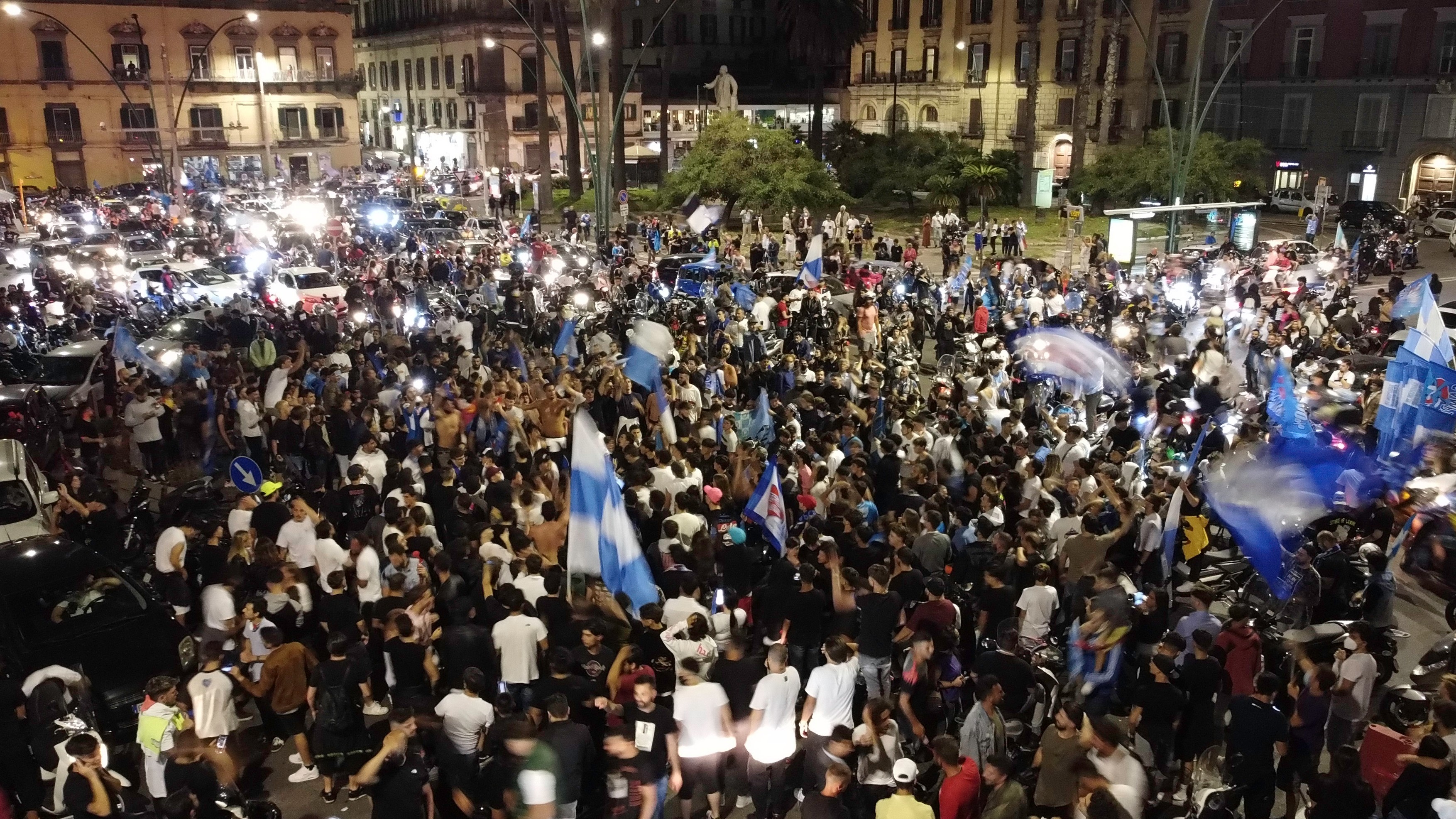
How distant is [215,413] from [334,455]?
2.01m

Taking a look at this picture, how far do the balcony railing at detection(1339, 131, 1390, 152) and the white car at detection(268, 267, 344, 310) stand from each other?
42.5m

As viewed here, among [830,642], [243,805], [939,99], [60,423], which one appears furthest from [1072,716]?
[939,99]

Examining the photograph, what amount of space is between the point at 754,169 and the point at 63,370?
87.9ft

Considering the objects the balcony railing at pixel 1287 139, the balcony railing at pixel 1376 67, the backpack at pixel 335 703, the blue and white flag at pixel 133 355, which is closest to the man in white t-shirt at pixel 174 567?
the backpack at pixel 335 703

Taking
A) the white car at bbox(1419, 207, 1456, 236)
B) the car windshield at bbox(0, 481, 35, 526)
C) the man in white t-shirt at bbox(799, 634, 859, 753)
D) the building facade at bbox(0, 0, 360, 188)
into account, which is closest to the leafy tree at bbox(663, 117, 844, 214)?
the white car at bbox(1419, 207, 1456, 236)

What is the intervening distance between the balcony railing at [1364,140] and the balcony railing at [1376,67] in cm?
229

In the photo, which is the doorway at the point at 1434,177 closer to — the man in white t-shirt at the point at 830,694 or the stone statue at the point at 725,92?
the stone statue at the point at 725,92

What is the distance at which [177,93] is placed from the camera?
206 feet

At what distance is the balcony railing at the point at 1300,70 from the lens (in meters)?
48.9

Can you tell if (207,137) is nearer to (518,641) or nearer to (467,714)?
(518,641)

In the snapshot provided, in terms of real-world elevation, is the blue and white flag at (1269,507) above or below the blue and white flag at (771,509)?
below

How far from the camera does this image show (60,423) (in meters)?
15.3

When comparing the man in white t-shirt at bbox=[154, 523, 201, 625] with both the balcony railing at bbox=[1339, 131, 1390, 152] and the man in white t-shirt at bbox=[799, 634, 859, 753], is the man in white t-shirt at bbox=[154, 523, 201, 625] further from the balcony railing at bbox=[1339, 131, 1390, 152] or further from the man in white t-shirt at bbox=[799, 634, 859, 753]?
the balcony railing at bbox=[1339, 131, 1390, 152]

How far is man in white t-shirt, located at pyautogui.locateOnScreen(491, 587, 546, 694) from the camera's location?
7.70 metres
